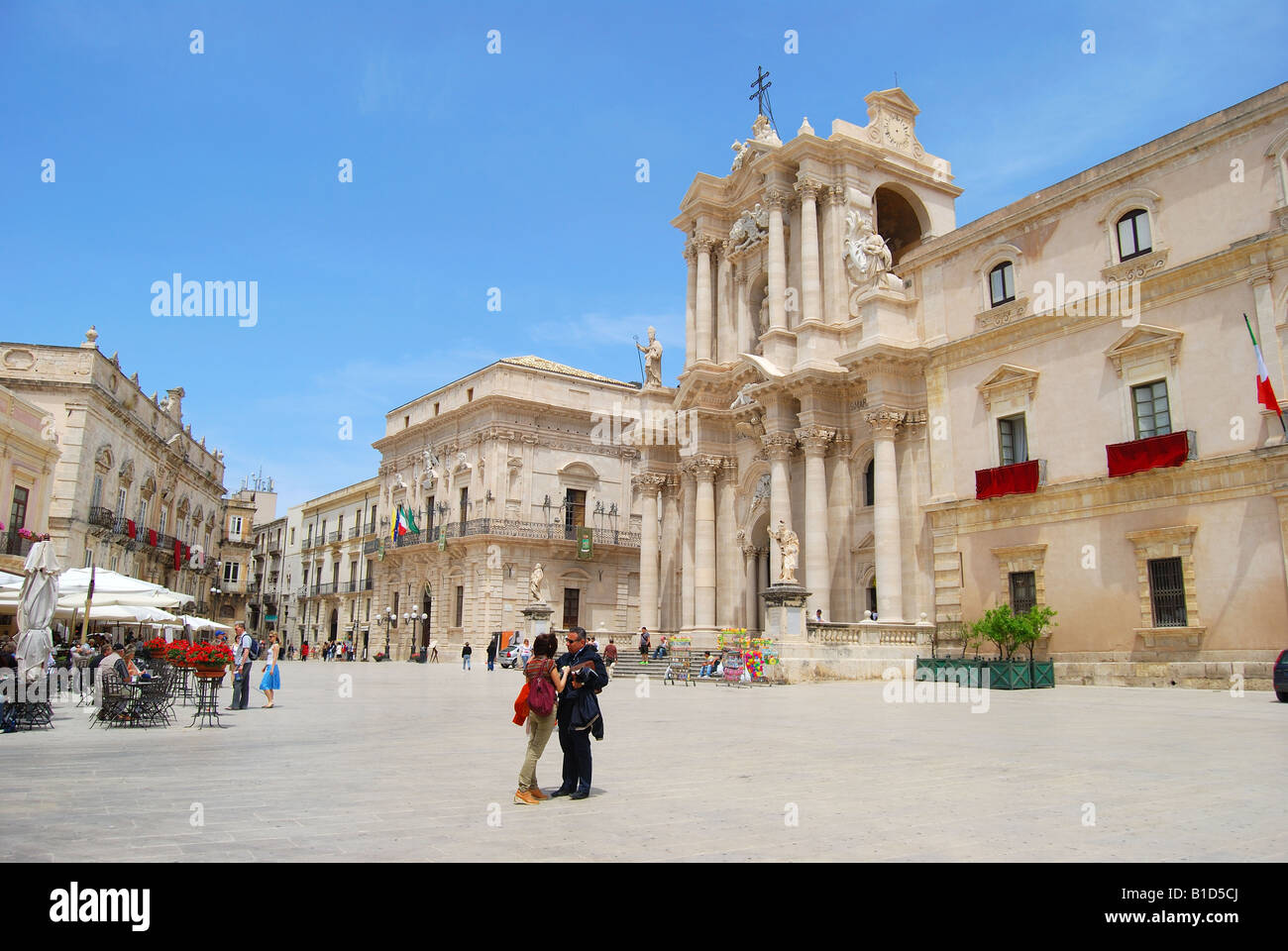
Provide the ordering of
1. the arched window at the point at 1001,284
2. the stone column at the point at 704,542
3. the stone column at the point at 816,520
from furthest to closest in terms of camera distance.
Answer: the stone column at the point at 704,542 → the stone column at the point at 816,520 → the arched window at the point at 1001,284

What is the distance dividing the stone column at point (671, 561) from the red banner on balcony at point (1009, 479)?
A: 14024 millimetres

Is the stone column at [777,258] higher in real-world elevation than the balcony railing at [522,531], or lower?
higher

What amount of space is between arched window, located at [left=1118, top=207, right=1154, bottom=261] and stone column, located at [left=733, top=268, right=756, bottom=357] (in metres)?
15.0

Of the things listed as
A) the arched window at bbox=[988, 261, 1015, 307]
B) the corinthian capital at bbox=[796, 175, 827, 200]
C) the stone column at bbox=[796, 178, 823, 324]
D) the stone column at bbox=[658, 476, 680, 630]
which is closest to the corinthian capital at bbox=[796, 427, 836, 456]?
the stone column at bbox=[796, 178, 823, 324]

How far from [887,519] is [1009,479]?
12.9ft

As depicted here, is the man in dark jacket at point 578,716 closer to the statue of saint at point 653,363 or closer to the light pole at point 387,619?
the statue of saint at point 653,363

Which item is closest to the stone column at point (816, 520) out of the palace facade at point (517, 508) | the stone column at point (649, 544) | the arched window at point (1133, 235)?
the stone column at point (649, 544)

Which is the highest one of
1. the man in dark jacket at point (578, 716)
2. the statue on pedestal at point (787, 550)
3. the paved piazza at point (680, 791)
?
the statue on pedestal at point (787, 550)

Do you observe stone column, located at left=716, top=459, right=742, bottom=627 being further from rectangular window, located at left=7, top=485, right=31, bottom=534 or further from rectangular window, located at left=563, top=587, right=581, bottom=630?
rectangular window, located at left=7, top=485, right=31, bottom=534

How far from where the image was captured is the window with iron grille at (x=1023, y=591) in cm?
2403

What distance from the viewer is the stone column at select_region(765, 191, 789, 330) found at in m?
32.5

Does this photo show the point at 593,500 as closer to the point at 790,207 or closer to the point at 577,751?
the point at 790,207

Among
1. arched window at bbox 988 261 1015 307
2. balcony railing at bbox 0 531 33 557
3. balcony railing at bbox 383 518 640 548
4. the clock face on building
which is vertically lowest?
balcony railing at bbox 0 531 33 557

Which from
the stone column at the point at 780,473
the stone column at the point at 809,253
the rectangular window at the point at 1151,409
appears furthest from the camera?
the stone column at the point at 809,253
